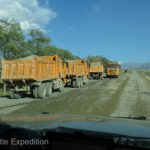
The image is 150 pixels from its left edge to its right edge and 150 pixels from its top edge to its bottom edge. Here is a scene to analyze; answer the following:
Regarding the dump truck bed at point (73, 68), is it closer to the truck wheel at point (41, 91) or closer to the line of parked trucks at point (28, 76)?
the line of parked trucks at point (28, 76)

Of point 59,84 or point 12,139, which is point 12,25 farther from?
point 12,139

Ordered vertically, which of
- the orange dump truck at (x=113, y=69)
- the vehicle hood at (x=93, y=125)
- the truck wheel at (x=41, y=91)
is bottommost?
the truck wheel at (x=41, y=91)

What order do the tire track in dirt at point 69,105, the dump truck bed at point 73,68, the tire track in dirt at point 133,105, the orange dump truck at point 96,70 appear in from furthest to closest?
1. the orange dump truck at point 96,70
2. the dump truck bed at point 73,68
3. the tire track in dirt at point 69,105
4. the tire track in dirt at point 133,105

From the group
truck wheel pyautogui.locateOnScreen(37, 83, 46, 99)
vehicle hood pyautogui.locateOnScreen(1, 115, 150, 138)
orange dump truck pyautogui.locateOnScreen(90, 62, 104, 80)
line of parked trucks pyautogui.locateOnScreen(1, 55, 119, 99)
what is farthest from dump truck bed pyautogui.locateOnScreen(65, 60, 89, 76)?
vehicle hood pyautogui.locateOnScreen(1, 115, 150, 138)

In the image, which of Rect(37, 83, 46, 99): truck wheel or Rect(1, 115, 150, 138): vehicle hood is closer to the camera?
Rect(1, 115, 150, 138): vehicle hood

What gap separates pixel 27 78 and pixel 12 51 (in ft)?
30.5

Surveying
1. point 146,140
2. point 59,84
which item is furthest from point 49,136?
Result: point 59,84

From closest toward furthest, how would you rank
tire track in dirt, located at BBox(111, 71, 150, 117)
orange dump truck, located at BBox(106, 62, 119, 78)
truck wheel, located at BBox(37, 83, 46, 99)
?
tire track in dirt, located at BBox(111, 71, 150, 117), truck wheel, located at BBox(37, 83, 46, 99), orange dump truck, located at BBox(106, 62, 119, 78)

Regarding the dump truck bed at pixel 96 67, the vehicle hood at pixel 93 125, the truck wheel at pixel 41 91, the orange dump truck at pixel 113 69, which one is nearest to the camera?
the vehicle hood at pixel 93 125

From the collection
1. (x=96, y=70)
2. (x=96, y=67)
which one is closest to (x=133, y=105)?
(x=96, y=70)

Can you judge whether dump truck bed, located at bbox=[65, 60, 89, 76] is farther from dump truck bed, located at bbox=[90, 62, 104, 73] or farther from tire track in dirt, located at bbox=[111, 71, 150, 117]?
dump truck bed, located at bbox=[90, 62, 104, 73]

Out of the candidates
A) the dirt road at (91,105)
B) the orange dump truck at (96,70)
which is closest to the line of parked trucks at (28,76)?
the dirt road at (91,105)

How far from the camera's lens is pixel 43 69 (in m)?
12.4

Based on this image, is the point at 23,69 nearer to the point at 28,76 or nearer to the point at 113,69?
the point at 28,76
